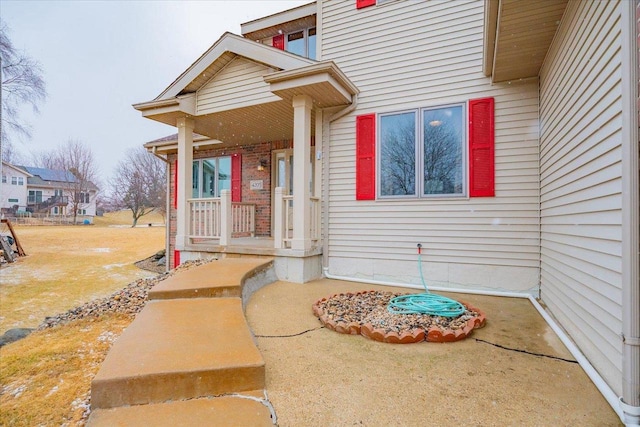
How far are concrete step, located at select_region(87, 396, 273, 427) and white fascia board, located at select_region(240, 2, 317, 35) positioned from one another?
705 centimetres

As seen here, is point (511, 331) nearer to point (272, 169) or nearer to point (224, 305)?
point (224, 305)

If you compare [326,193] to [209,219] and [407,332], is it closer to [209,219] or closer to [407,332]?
[209,219]

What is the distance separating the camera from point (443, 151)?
16.4 feet

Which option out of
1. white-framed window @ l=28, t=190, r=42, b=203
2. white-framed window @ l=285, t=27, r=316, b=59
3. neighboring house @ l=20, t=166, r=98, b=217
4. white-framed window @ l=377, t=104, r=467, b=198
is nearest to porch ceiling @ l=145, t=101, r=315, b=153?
white-framed window @ l=377, t=104, r=467, b=198

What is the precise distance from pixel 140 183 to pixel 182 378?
3367cm

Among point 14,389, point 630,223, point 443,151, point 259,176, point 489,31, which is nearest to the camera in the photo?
point 630,223

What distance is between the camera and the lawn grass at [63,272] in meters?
7.67

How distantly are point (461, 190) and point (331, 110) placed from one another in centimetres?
247

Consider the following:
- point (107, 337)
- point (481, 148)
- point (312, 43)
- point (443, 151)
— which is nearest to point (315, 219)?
point (443, 151)

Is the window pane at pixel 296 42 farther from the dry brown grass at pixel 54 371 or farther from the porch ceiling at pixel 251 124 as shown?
the dry brown grass at pixel 54 371

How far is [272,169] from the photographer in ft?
26.2

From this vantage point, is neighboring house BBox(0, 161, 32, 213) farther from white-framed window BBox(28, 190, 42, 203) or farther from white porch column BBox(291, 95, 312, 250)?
white porch column BBox(291, 95, 312, 250)

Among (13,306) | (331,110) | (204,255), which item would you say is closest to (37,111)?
(13,306)

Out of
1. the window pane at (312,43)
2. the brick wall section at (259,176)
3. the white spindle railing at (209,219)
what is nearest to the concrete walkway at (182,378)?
the white spindle railing at (209,219)
